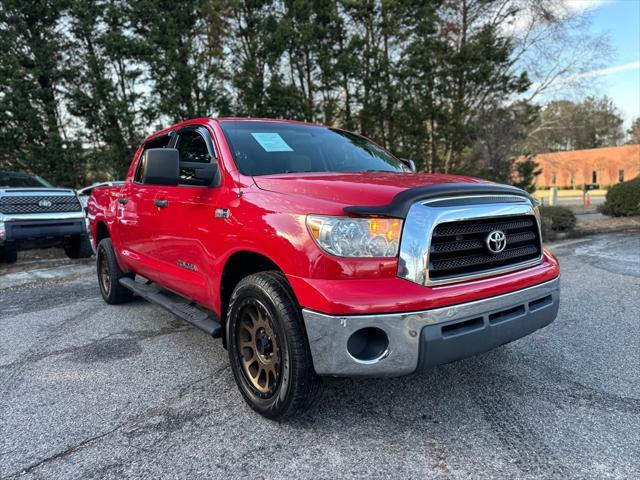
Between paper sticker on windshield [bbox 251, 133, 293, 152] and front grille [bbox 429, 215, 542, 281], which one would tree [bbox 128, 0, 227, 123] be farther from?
front grille [bbox 429, 215, 542, 281]

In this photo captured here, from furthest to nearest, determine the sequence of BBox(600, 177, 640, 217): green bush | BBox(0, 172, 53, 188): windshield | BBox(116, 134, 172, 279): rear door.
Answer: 1. BBox(600, 177, 640, 217): green bush
2. BBox(0, 172, 53, 188): windshield
3. BBox(116, 134, 172, 279): rear door

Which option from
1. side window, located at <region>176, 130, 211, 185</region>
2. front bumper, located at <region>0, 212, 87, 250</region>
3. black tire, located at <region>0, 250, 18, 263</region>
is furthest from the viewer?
black tire, located at <region>0, 250, 18, 263</region>

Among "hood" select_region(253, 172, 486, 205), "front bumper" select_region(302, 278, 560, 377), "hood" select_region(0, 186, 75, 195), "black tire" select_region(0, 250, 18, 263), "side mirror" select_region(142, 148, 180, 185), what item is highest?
"side mirror" select_region(142, 148, 180, 185)

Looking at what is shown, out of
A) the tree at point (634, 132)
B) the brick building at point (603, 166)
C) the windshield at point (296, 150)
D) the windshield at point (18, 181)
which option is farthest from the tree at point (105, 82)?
the tree at point (634, 132)

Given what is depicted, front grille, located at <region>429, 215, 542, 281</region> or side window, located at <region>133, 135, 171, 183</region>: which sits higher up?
side window, located at <region>133, 135, 171, 183</region>

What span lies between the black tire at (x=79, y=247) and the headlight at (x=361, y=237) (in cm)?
828

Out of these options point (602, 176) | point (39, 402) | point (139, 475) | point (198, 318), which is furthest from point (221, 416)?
point (602, 176)

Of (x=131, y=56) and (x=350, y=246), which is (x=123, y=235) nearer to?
(x=350, y=246)

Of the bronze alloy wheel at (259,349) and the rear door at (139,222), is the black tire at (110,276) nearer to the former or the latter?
the rear door at (139,222)

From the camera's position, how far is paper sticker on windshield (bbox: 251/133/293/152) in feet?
11.1

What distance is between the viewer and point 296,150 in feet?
11.5

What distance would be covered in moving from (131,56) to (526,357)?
44.7 feet

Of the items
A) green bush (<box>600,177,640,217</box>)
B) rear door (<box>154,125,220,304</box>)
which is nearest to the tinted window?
rear door (<box>154,125,220,304</box>)

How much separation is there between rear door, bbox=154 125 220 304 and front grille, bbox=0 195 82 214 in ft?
18.5
